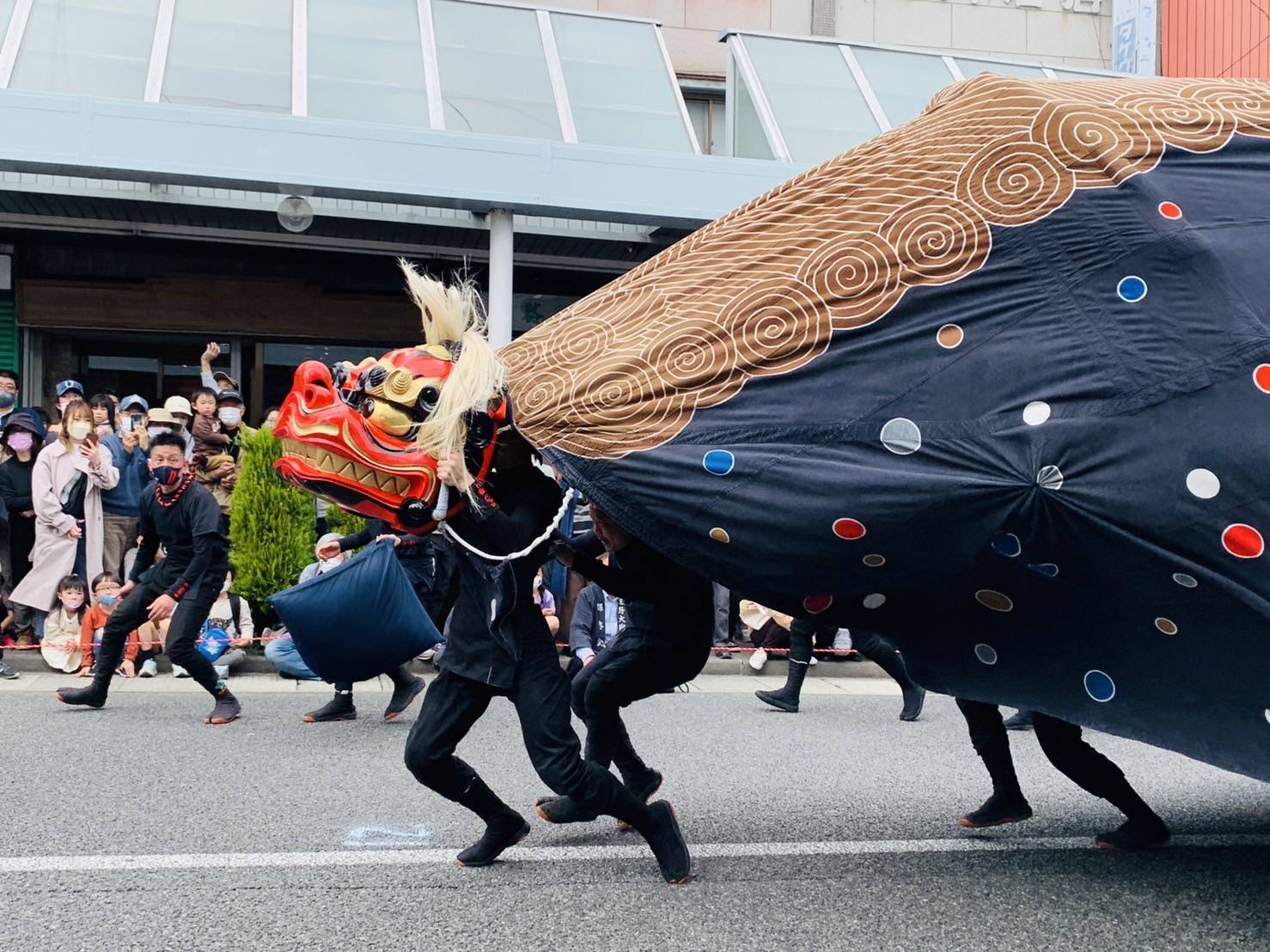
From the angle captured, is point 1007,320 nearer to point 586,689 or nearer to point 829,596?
point 829,596

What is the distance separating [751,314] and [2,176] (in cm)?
1043

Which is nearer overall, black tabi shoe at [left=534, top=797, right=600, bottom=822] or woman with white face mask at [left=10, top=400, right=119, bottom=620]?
black tabi shoe at [left=534, top=797, right=600, bottom=822]

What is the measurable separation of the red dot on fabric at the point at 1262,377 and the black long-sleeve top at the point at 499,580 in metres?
2.35

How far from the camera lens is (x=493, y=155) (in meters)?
11.3

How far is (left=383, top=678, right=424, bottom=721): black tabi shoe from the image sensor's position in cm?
784

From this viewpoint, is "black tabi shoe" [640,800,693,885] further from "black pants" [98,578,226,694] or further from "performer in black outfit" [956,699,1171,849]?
"black pants" [98,578,226,694]

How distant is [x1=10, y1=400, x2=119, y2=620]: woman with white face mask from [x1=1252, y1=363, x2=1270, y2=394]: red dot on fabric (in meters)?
8.74

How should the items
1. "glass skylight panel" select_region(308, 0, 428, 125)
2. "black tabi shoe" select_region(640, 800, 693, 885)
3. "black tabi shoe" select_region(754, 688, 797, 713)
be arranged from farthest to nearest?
"glass skylight panel" select_region(308, 0, 428, 125)
"black tabi shoe" select_region(754, 688, 797, 713)
"black tabi shoe" select_region(640, 800, 693, 885)

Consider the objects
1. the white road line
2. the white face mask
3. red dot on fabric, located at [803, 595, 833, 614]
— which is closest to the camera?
red dot on fabric, located at [803, 595, 833, 614]

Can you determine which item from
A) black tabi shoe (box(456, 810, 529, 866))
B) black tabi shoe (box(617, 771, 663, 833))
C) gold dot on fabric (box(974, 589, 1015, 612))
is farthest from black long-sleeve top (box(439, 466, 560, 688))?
gold dot on fabric (box(974, 589, 1015, 612))

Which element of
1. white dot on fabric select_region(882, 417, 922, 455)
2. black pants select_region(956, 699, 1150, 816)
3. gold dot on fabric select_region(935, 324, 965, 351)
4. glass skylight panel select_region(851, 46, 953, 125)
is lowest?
black pants select_region(956, 699, 1150, 816)

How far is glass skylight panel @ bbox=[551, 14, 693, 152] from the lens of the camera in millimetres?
12523

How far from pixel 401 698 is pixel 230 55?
7194 mm

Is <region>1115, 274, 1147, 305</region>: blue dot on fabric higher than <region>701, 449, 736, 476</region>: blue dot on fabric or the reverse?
higher
